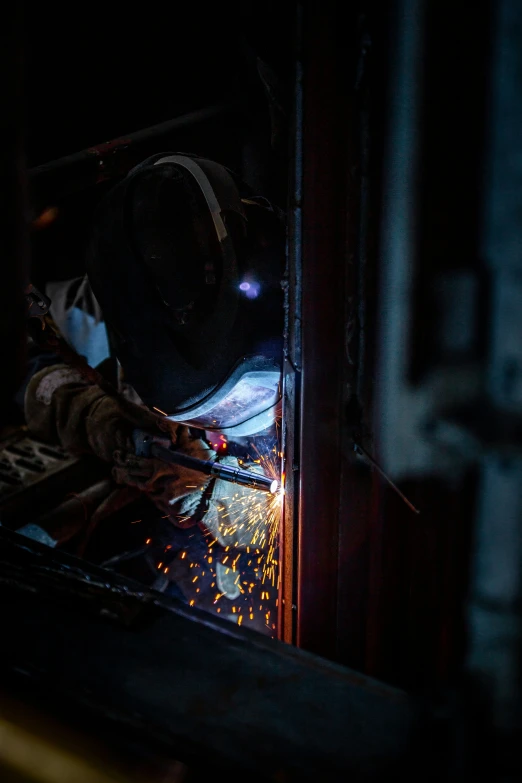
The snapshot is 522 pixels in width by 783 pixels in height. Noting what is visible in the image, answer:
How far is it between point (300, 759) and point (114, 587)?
720mm

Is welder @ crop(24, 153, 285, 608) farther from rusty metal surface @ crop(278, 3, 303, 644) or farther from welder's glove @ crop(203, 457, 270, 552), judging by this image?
rusty metal surface @ crop(278, 3, 303, 644)

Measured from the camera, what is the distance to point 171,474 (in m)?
2.94

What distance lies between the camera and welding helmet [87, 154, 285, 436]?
1983 mm

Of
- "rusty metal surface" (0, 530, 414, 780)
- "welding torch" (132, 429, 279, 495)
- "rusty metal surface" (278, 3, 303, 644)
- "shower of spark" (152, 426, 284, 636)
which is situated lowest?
"shower of spark" (152, 426, 284, 636)

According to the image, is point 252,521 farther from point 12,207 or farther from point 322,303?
point 12,207

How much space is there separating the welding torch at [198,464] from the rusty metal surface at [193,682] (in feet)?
2.59

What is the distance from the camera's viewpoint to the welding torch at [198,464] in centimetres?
222

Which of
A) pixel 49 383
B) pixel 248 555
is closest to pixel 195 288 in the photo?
pixel 49 383

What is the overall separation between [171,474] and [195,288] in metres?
1.19

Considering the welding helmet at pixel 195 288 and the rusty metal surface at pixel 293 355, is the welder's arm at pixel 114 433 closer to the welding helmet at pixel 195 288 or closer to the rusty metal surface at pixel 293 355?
the welding helmet at pixel 195 288

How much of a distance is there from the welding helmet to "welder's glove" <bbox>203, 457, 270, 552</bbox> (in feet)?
2.45

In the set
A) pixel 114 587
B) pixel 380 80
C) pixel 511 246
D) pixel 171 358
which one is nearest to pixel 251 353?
pixel 171 358

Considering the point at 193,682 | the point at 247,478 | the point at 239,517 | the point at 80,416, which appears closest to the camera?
the point at 193,682

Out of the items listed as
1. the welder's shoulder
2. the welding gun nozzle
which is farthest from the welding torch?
the welder's shoulder
